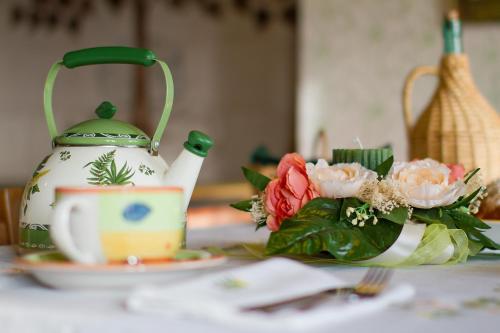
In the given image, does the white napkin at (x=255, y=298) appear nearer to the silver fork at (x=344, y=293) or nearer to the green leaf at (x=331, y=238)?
the silver fork at (x=344, y=293)

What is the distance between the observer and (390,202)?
85 centimetres

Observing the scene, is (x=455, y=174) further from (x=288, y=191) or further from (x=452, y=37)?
(x=452, y=37)

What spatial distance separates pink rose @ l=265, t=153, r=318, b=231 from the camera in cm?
88

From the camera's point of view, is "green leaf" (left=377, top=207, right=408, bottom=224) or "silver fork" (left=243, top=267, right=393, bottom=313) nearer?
"silver fork" (left=243, top=267, right=393, bottom=313)

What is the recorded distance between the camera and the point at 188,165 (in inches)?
33.6

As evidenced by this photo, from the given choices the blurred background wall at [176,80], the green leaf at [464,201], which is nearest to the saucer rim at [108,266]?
the green leaf at [464,201]

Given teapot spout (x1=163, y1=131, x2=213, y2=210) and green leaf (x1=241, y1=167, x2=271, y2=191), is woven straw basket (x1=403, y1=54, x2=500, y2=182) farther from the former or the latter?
teapot spout (x1=163, y1=131, x2=213, y2=210)

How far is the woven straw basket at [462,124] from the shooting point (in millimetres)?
1405

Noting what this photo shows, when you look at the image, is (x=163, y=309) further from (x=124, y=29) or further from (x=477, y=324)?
(x=124, y=29)

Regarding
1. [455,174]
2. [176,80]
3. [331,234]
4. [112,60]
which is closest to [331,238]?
[331,234]

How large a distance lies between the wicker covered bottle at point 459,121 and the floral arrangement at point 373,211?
49cm

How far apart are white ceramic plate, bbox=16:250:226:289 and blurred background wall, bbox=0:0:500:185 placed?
9.50ft

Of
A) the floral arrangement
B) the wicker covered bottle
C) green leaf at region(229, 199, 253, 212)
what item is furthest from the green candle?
the wicker covered bottle

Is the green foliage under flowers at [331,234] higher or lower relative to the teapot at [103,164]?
lower
